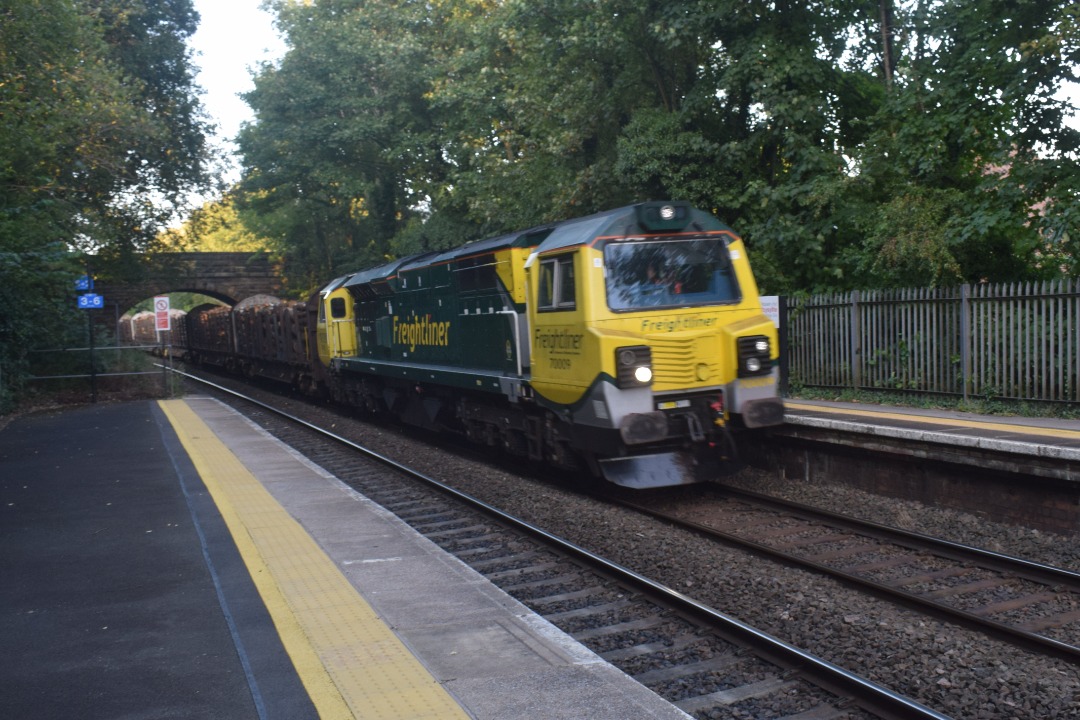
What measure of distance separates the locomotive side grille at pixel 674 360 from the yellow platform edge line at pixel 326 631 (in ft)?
12.9

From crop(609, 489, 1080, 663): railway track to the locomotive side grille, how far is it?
142 cm

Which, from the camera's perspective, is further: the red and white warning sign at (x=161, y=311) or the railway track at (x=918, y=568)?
the red and white warning sign at (x=161, y=311)

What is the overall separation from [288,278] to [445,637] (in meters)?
45.9

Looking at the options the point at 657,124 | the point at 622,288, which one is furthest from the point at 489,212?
the point at 622,288

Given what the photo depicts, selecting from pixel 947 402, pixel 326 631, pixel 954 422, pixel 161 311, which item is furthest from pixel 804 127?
pixel 161 311

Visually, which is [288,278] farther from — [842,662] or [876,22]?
[842,662]

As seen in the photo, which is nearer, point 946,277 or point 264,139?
point 946,277

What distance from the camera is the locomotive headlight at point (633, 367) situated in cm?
945

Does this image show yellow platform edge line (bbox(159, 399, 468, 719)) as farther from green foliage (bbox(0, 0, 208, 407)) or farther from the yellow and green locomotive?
green foliage (bbox(0, 0, 208, 407))

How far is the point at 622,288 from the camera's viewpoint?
32.6 ft

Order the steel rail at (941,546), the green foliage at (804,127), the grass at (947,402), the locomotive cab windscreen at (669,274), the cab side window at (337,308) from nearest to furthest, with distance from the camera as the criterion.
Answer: the steel rail at (941,546), the locomotive cab windscreen at (669,274), the grass at (947,402), the green foliage at (804,127), the cab side window at (337,308)

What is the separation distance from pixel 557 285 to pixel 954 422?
515 centimetres

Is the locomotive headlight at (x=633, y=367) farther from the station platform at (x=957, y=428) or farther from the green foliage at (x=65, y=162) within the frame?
the green foliage at (x=65, y=162)

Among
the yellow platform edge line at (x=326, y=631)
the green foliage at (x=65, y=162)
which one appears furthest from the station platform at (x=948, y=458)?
the green foliage at (x=65, y=162)
